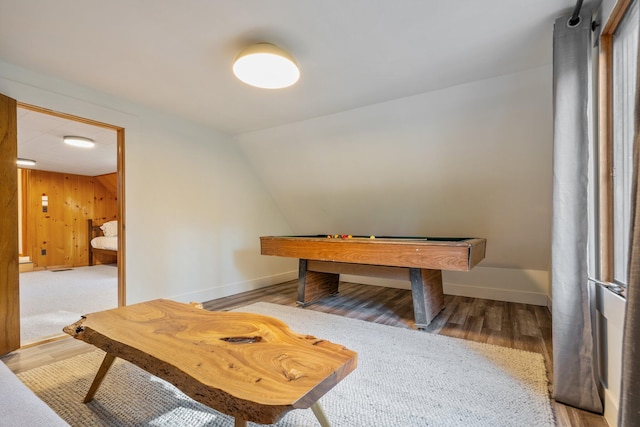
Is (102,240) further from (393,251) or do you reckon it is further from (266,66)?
(393,251)

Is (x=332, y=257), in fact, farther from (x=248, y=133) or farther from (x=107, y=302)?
(x=107, y=302)

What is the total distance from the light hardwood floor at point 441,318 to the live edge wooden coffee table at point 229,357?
1170mm

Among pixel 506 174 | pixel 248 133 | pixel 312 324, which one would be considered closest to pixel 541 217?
pixel 506 174

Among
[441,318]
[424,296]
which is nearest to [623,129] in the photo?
[424,296]

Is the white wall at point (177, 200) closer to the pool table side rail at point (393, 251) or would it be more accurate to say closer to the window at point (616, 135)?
the pool table side rail at point (393, 251)

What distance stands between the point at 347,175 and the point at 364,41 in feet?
6.35

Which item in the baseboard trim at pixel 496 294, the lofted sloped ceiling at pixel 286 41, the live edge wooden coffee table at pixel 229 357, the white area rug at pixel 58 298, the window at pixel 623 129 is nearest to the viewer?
the live edge wooden coffee table at pixel 229 357

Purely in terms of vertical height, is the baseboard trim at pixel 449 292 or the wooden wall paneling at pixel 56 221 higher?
the wooden wall paneling at pixel 56 221

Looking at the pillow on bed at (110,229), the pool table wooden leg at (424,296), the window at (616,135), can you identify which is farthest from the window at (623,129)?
the pillow on bed at (110,229)

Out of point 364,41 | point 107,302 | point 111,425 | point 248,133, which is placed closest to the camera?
point 111,425

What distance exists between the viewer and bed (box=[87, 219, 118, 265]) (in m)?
6.68

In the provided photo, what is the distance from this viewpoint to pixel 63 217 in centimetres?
681

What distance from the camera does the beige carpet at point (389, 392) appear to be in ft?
4.77

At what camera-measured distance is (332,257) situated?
3.12m
